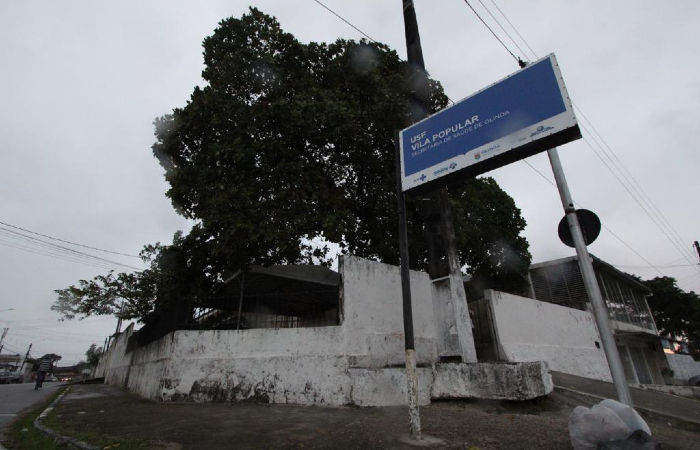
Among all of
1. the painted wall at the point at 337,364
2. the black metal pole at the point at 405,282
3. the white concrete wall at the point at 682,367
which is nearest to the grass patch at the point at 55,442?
the painted wall at the point at 337,364

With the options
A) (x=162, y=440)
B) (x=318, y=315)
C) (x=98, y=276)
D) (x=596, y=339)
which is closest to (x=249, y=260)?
(x=318, y=315)

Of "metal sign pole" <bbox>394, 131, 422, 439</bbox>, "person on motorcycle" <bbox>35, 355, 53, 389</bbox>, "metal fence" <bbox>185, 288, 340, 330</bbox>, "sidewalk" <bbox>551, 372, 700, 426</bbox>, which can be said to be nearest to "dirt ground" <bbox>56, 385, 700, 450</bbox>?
"metal sign pole" <bbox>394, 131, 422, 439</bbox>

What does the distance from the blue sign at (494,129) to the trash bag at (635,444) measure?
3.32m

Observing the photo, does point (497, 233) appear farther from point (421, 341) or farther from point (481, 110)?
point (481, 110)

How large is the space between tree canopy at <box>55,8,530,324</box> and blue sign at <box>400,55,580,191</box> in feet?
10.3

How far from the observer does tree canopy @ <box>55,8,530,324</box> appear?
26.8 ft

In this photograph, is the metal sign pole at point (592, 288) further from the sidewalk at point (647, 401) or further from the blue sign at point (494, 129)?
the sidewalk at point (647, 401)

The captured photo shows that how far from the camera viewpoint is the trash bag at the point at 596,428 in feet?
10.2

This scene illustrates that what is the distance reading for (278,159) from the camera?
897cm

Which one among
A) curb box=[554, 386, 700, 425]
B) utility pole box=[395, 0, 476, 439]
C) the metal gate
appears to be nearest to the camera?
curb box=[554, 386, 700, 425]

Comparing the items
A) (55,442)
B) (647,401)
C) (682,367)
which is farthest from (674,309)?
(55,442)

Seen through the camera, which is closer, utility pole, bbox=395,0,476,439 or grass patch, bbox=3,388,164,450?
grass patch, bbox=3,388,164,450

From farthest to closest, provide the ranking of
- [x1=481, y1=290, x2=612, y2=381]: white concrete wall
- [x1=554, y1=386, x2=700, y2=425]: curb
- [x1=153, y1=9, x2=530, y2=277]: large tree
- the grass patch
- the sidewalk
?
[x1=481, y1=290, x2=612, y2=381]: white concrete wall → [x1=153, y1=9, x2=530, y2=277]: large tree → the sidewalk → [x1=554, y1=386, x2=700, y2=425]: curb → the grass patch

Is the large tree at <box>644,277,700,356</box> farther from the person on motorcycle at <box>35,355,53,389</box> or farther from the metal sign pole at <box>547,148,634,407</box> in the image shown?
the person on motorcycle at <box>35,355,53,389</box>
